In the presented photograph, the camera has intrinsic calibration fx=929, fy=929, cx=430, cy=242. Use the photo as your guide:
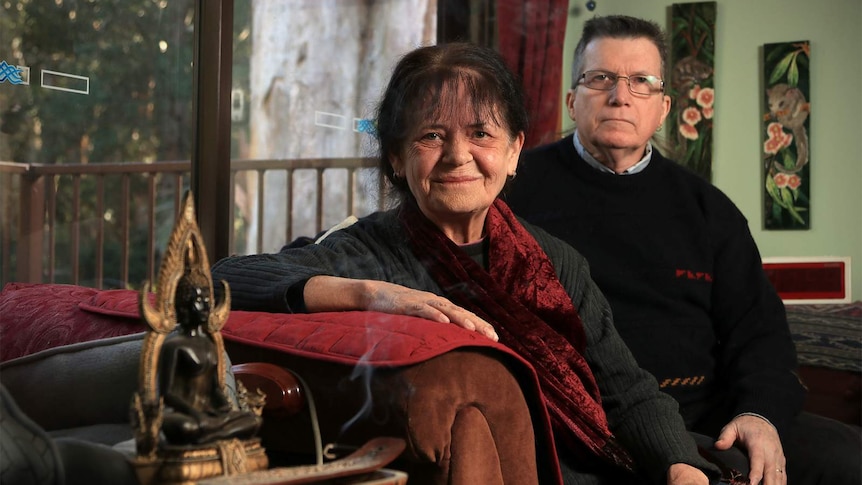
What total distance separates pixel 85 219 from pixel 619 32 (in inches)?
43.1

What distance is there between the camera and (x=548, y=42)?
8.45ft

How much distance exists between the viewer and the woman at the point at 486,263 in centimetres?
132

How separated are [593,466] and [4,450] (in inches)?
32.7

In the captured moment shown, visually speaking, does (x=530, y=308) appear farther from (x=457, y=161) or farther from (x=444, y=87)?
(x=444, y=87)

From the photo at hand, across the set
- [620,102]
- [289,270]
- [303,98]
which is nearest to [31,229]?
[289,270]

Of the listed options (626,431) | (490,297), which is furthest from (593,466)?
(490,297)

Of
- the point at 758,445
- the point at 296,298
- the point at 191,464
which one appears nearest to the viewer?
the point at 191,464

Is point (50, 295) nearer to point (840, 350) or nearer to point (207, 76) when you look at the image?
point (207, 76)

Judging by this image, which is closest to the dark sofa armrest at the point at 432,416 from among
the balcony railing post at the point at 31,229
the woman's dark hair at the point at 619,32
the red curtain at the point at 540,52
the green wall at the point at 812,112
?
the balcony railing post at the point at 31,229

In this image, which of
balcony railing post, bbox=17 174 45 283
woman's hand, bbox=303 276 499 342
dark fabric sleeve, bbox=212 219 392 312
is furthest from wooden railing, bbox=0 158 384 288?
woman's hand, bbox=303 276 499 342

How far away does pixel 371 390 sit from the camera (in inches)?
38.7

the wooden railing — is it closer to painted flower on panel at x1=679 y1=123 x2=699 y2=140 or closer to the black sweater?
the black sweater

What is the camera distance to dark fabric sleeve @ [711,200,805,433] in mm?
1674

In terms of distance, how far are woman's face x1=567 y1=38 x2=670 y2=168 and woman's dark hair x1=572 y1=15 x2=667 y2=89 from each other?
1 centimetres
